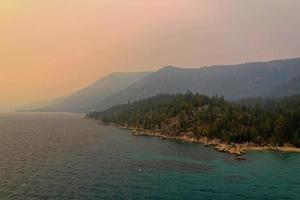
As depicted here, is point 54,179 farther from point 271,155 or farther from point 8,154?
point 271,155

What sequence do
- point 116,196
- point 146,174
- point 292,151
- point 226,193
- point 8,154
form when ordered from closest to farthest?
point 116,196 < point 226,193 < point 146,174 < point 8,154 < point 292,151

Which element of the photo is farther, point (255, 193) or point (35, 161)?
point (35, 161)

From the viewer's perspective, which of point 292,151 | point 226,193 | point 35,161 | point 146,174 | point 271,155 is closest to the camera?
point 226,193

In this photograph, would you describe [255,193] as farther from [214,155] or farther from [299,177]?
[214,155]

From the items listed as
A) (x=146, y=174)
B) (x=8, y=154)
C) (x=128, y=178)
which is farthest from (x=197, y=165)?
(x=8, y=154)

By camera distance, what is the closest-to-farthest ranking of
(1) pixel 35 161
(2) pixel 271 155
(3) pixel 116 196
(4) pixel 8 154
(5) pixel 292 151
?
(3) pixel 116 196
(1) pixel 35 161
(4) pixel 8 154
(2) pixel 271 155
(5) pixel 292 151

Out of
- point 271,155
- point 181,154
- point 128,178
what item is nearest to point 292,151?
point 271,155
